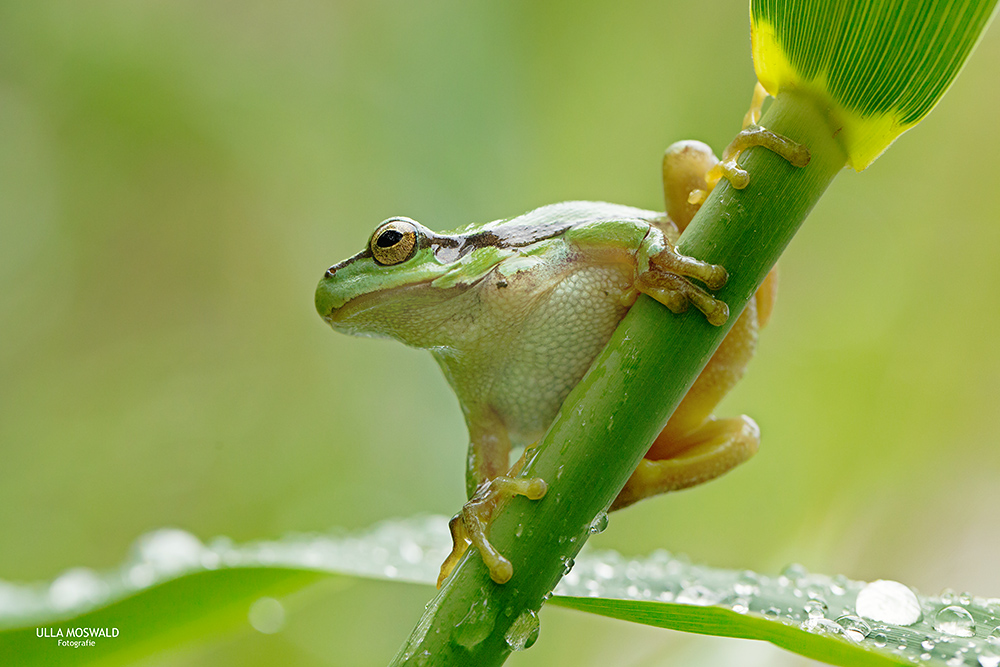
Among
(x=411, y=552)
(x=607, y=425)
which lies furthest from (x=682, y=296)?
(x=411, y=552)

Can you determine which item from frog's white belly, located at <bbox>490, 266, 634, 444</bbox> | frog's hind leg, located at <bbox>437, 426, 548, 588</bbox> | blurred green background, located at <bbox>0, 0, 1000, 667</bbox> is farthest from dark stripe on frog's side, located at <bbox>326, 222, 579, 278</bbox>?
blurred green background, located at <bbox>0, 0, 1000, 667</bbox>

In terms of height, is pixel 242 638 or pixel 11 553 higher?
pixel 11 553

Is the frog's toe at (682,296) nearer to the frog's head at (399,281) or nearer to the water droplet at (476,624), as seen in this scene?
the water droplet at (476,624)

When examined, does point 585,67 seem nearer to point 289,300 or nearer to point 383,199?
point 383,199

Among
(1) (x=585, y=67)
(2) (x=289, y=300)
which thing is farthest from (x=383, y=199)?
(1) (x=585, y=67)

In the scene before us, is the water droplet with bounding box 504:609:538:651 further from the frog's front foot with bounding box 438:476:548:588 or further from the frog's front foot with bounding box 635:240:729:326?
the frog's front foot with bounding box 635:240:729:326

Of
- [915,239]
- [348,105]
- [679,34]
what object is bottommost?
[915,239]

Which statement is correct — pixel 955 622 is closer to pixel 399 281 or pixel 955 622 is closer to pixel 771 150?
pixel 771 150
